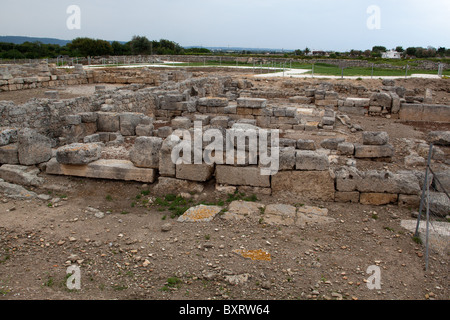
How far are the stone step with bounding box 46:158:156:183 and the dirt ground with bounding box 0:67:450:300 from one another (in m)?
0.67

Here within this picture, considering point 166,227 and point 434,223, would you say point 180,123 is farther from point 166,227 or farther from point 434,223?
point 434,223

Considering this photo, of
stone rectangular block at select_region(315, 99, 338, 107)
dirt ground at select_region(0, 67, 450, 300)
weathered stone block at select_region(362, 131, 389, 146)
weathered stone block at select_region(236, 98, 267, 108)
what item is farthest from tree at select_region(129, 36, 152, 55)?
dirt ground at select_region(0, 67, 450, 300)

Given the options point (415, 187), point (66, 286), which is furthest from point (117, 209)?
point (415, 187)

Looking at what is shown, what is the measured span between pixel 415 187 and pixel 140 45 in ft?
206

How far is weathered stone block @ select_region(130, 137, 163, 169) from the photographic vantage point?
818 cm

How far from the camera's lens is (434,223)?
6.65 m

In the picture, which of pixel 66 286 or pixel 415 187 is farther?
pixel 415 187

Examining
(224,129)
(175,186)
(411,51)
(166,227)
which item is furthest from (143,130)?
(411,51)

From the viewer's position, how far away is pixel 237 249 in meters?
5.87

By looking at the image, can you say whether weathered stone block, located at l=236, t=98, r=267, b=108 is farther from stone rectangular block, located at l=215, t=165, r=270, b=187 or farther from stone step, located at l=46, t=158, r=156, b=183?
stone rectangular block, located at l=215, t=165, r=270, b=187

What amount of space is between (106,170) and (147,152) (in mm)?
1088

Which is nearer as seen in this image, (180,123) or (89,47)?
(180,123)

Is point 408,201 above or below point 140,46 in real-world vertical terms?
below
